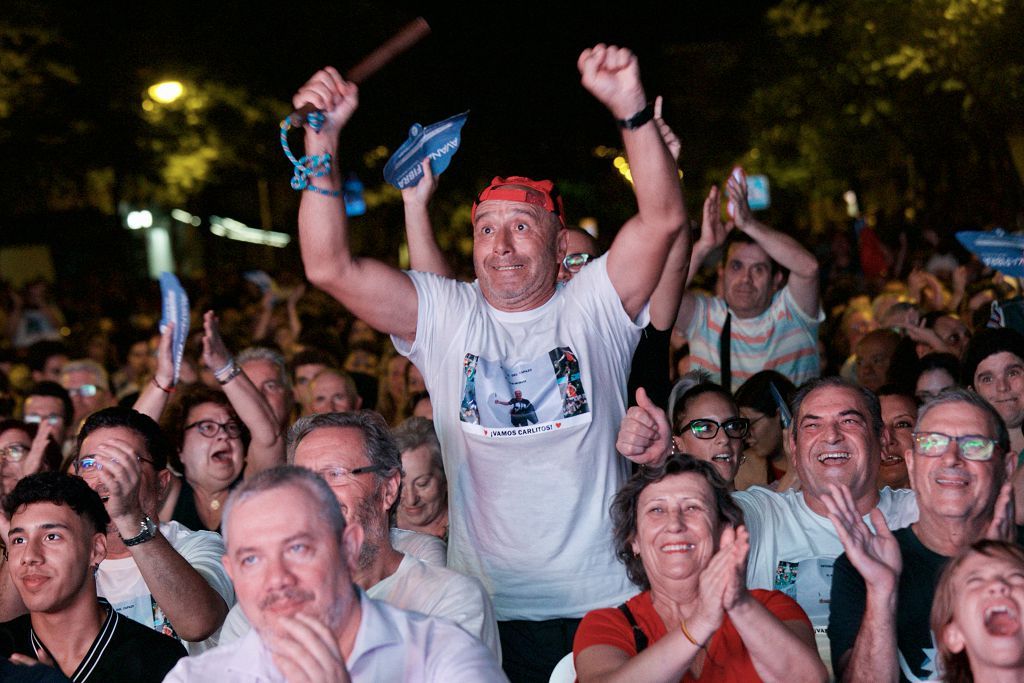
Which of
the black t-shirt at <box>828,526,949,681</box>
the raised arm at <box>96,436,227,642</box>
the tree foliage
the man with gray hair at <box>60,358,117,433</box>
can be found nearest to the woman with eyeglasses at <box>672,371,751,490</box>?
the black t-shirt at <box>828,526,949,681</box>

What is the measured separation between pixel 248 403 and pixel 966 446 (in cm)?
302

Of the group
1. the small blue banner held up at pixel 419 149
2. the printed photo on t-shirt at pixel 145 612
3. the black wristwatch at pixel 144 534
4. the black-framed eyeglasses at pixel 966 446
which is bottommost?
the printed photo on t-shirt at pixel 145 612

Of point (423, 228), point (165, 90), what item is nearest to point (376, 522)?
point (423, 228)

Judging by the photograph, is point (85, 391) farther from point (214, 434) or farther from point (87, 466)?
point (87, 466)

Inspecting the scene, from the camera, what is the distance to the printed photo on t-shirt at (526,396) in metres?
4.31

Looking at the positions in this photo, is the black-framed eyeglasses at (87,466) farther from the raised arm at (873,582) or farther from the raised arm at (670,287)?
the raised arm at (873,582)

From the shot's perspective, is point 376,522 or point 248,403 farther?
point 248,403

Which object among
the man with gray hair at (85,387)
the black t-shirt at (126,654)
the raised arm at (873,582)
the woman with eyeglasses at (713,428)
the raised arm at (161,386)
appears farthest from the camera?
the man with gray hair at (85,387)

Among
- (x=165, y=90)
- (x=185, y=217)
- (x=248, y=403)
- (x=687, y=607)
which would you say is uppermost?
(x=185, y=217)

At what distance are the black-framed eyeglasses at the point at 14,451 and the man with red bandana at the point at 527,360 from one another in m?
2.20

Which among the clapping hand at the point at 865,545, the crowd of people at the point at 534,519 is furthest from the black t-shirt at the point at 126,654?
the clapping hand at the point at 865,545

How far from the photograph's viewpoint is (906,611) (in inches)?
162

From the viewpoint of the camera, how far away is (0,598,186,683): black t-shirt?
4082 millimetres

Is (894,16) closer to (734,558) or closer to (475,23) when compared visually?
(475,23)
